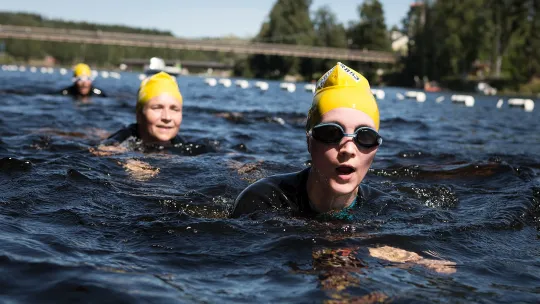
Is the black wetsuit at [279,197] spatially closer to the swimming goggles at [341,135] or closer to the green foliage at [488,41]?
the swimming goggles at [341,135]

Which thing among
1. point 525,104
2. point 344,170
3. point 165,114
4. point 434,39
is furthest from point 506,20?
point 344,170

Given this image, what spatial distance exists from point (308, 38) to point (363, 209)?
12006 cm

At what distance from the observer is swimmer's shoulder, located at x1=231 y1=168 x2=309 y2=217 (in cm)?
461

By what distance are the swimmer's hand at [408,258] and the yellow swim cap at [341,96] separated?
0.86m

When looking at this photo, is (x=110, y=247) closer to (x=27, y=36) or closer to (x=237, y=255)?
(x=237, y=255)

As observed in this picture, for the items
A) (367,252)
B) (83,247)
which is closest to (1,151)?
(83,247)

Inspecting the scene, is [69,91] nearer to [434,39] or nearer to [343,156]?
[343,156]

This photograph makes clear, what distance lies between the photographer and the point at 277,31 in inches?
5118

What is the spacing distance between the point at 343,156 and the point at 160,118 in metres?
4.59

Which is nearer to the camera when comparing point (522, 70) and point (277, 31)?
point (522, 70)

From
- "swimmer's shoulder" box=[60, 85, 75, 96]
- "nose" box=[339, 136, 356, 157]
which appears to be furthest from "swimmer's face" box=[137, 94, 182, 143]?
"swimmer's shoulder" box=[60, 85, 75, 96]

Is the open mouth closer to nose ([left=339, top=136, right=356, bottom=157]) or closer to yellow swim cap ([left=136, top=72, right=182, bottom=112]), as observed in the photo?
nose ([left=339, top=136, right=356, bottom=157])

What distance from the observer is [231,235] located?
14.4ft

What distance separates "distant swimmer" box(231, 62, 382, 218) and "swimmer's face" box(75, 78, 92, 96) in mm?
14558
